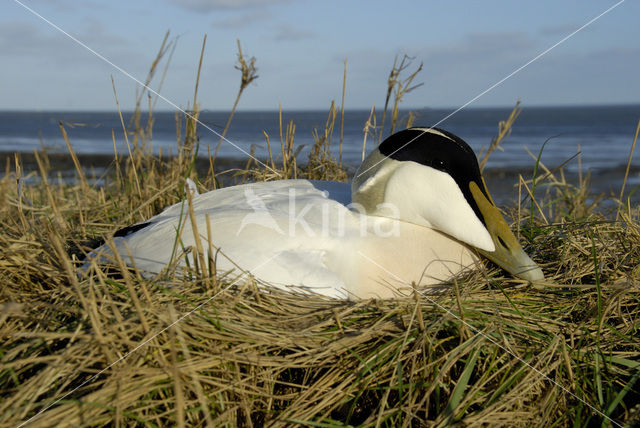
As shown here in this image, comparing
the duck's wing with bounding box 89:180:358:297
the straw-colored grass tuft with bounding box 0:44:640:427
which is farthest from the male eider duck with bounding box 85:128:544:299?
the straw-colored grass tuft with bounding box 0:44:640:427

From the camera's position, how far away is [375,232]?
2.07 metres

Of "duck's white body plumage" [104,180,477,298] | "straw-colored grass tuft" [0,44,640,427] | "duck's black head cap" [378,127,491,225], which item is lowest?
"straw-colored grass tuft" [0,44,640,427]

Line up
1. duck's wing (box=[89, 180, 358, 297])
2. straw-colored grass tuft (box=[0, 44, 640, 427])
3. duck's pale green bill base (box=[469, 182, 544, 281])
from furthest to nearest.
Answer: duck's pale green bill base (box=[469, 182, 544, 281]) → duck's wing (box=[89, 180, 358, 297]) → straw-colored grass tuft (box=[0, 44, 640, 427])

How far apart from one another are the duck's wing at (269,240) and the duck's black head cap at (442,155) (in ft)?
1.18

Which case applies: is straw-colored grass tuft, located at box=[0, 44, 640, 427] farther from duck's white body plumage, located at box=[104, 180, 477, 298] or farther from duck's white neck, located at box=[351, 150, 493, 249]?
duck's white neck, located at box=[351, 150, 493, 249]

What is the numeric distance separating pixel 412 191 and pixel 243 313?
2.80ft

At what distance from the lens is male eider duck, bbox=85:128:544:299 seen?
6.19ft

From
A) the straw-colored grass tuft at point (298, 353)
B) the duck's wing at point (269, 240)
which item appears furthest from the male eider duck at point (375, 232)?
the straw-colored grass tuft at point (298, 353)

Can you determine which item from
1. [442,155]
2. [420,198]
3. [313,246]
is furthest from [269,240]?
[442,155]

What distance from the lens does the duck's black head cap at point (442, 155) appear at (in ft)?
6.67

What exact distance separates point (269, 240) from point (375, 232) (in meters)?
0.46

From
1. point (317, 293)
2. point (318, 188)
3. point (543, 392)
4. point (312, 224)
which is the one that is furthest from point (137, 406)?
point (318, 188)

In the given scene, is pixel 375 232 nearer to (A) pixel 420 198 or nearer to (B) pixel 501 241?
(A) pixel 420 198

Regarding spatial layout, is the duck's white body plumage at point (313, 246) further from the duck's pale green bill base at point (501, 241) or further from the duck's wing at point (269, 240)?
the duck's pale green bill base at point (501, 241)
